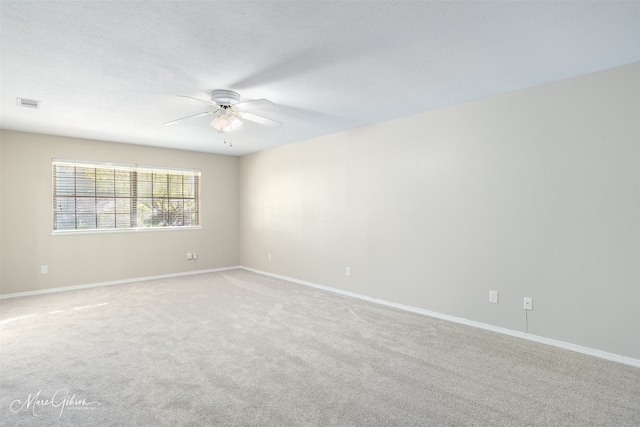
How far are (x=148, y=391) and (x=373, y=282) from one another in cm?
290

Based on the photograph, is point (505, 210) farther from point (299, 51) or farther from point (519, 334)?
point (299, 51)

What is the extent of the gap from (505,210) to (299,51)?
7.94 ft

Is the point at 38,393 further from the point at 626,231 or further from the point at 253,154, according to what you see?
the point at 253,154

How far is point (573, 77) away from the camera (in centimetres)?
288

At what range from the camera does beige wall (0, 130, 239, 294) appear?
Result: 4.68 meters

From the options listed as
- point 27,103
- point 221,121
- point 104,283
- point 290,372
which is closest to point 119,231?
point 104,283

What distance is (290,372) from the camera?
99.7 inches

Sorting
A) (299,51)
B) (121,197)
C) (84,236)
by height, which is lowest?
(84,236)

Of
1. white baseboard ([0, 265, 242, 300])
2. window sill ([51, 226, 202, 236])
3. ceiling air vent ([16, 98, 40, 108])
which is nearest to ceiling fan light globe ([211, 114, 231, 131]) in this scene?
ceiling air vent ([16, 98, 40, 108])

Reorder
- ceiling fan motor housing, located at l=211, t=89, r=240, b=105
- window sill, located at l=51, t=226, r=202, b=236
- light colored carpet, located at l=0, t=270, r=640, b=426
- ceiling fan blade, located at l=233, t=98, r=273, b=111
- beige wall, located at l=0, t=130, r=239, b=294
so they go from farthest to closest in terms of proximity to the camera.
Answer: window sill, located at l=51, t=226, r=202, b=236, beige wall, located at l=0, t=130, r=239, b=294, ceiling fan motor housing, located at l=211, t=89, r=240, b=105, ceiling fan blade, located at l=233, t=98, r=273, b=111, light colored carpet, located at l=0, t=270, r=640, b=426

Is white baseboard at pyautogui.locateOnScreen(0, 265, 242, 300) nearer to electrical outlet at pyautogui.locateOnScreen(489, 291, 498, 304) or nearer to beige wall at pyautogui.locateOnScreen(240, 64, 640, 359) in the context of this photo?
beige wall at pyautogui.locateOnScreen(240, 64, 640, 359)

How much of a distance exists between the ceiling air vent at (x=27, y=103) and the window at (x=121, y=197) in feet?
5.74

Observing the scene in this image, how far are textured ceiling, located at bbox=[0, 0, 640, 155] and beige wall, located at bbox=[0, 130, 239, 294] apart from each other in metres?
1.25

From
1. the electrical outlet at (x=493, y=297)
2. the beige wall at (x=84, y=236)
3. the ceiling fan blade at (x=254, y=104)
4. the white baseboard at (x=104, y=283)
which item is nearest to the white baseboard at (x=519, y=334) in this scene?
the electrical outlet at (x=493, y=297)
